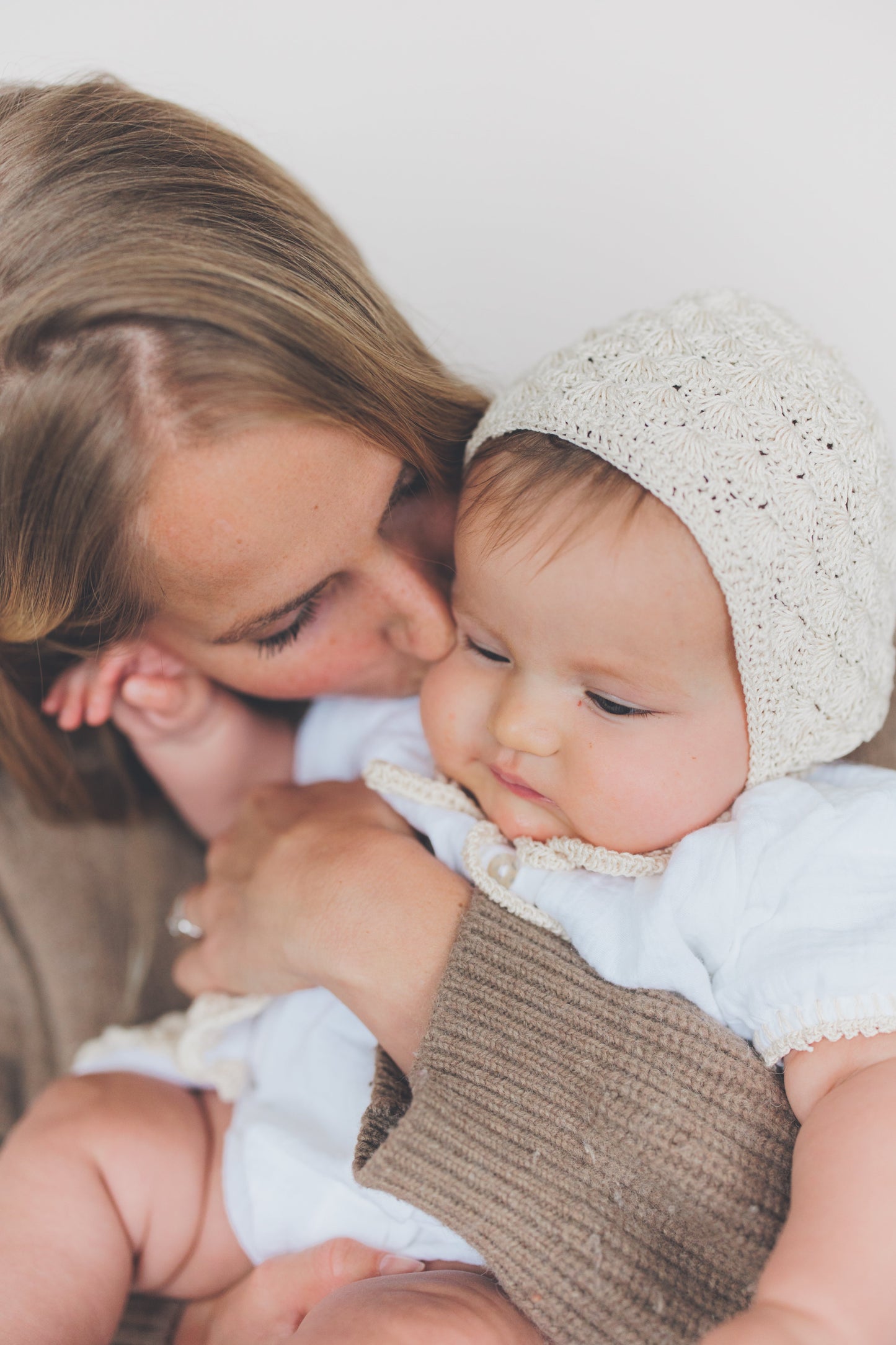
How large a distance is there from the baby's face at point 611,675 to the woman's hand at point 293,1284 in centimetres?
50

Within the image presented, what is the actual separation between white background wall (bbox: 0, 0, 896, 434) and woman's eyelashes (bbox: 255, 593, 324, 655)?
543 millimetres

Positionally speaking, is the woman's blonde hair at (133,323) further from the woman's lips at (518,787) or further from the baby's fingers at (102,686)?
the woman's lips at (518,787)

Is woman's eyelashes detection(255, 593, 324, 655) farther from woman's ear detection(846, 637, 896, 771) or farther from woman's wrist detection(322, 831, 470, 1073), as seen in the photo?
woman's ear detection(846, 637, 896, 771)

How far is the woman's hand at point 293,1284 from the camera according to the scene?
1.10 metres

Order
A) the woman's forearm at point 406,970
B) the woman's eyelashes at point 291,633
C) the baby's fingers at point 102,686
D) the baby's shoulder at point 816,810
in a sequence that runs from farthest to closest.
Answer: the baby's fingers at point 102,686
the woman's eyelashes at point 291,633
the woman's forearm at point 406,970
the baby's shoulder at point 816,810

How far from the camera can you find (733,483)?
1.00 metres

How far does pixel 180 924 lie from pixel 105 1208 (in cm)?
46

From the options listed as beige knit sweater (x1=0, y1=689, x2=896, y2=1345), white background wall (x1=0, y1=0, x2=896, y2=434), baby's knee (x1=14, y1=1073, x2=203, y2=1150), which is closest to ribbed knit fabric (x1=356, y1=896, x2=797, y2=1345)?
beige knit sweater (x1=0, y1=689, x2=896, y2=1345)

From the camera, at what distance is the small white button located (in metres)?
1.15

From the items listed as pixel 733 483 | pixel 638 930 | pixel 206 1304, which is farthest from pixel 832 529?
pixel 206 1304

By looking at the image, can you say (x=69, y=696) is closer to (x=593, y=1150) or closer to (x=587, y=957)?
(x=587, y=957)

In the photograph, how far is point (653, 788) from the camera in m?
1.07

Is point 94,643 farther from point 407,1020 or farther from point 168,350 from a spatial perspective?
point 407,1020

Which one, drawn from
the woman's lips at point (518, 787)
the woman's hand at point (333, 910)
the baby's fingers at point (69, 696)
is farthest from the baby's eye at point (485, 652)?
the baby's fingers at point (69, 696)
